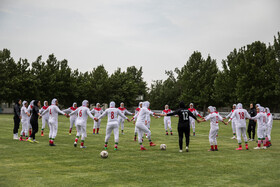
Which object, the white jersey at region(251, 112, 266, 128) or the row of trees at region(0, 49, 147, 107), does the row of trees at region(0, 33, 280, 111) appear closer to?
the row of trees at region(0, 49, 147, 107)

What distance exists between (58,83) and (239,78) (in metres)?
45.5

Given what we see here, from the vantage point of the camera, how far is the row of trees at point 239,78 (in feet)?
198

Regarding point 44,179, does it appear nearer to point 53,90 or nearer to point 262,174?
point 262,174

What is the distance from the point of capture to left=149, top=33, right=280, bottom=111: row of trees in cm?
6022

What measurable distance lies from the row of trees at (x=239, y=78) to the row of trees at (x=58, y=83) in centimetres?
2151

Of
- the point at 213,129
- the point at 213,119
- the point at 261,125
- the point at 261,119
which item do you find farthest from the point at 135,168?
the point at 261,119

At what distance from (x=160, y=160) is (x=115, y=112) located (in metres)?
3.91

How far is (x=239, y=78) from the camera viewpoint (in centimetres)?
6153

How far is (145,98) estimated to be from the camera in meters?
107

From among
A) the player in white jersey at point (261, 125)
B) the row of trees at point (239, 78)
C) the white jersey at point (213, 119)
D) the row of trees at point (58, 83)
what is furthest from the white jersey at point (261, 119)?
the row of trees at point (58, 83)

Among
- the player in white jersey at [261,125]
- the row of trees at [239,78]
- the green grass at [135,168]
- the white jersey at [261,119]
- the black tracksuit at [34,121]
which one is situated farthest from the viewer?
the row of trees at [239,78]

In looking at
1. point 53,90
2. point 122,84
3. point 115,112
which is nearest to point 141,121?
point 115,112

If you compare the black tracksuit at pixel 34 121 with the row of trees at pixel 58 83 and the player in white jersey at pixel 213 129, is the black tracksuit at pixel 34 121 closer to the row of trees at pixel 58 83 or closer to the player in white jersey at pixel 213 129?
the player in white jersey at pixel 213 129

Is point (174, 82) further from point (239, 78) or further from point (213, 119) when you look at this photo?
point (213, 119)
